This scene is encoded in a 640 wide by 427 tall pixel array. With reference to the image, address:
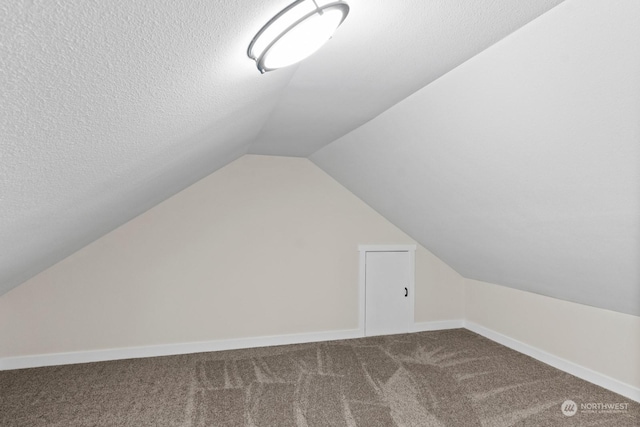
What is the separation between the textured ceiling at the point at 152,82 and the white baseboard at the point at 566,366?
278 cm

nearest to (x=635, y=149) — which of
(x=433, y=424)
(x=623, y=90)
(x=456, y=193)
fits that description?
(x=623, y=90)

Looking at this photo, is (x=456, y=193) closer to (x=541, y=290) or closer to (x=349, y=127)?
(x=349, y=127)

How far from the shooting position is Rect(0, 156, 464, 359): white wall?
11.5ft

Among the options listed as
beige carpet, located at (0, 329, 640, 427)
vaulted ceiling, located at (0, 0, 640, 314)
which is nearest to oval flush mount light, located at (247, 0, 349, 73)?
vaulted ceiling, located at (0, 0, 640, 314)

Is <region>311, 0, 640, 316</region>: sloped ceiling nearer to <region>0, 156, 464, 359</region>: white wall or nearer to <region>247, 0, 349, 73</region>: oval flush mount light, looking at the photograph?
<region>0, 156, 464, 359</region>: white wall

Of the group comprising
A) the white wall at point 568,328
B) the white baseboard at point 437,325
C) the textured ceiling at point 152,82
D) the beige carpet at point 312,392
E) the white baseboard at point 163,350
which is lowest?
the beige carpet at point 312,392

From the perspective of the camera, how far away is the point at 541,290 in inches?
139

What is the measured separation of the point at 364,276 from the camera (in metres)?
4.38

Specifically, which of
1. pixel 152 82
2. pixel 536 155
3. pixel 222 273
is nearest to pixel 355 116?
pixel 536 155

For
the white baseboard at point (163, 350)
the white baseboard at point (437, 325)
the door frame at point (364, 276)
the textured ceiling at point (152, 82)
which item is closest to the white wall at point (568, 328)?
the white baseboard at point (437, 325)

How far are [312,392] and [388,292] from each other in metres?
1.79

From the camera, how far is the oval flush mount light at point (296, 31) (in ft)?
3.24

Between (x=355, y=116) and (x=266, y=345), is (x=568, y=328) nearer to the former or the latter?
(x=355, y=116)

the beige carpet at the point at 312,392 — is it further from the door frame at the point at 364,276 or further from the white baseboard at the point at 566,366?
the door frame at the point at 364,276
